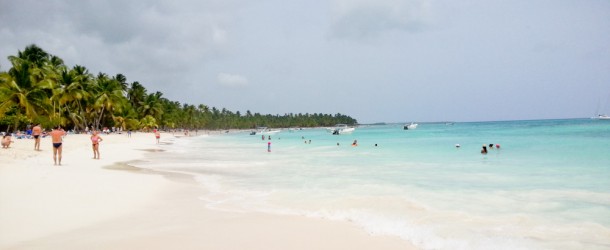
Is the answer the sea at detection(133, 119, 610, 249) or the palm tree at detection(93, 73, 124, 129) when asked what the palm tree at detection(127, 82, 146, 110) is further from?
the sea at detection(133, 119, 610, 249)

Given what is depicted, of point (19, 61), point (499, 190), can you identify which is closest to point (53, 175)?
point (499, 190)

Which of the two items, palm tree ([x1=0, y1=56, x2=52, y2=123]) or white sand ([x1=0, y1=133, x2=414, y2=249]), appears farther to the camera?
palm tree ([x1=0, y1=56, x2=52, y2=123])

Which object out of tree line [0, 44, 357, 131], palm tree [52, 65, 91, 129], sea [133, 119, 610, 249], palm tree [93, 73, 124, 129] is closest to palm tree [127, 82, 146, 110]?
tree line [0, 44, 357, 131]

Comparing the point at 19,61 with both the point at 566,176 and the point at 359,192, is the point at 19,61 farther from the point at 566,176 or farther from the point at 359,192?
the point at 566,176

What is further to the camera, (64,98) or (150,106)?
(150,106)

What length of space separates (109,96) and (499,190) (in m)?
58.6

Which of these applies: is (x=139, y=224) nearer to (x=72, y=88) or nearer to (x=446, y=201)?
(x=446, y=201)

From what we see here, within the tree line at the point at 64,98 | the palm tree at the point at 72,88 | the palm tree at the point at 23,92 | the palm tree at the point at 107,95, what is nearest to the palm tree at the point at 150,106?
the tree line at the point at 64,98

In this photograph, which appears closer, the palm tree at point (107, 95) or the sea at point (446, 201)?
the sea at point (446, 201)

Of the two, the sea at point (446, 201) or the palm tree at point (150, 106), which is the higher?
the palm tree at point (150, 106)

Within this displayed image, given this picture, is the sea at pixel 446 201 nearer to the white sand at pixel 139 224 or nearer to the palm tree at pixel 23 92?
the white sand at pixel 139 224

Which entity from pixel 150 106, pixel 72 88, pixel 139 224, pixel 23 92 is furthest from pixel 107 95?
pixel 139 224

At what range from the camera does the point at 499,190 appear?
12461mm

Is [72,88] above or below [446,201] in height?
above
